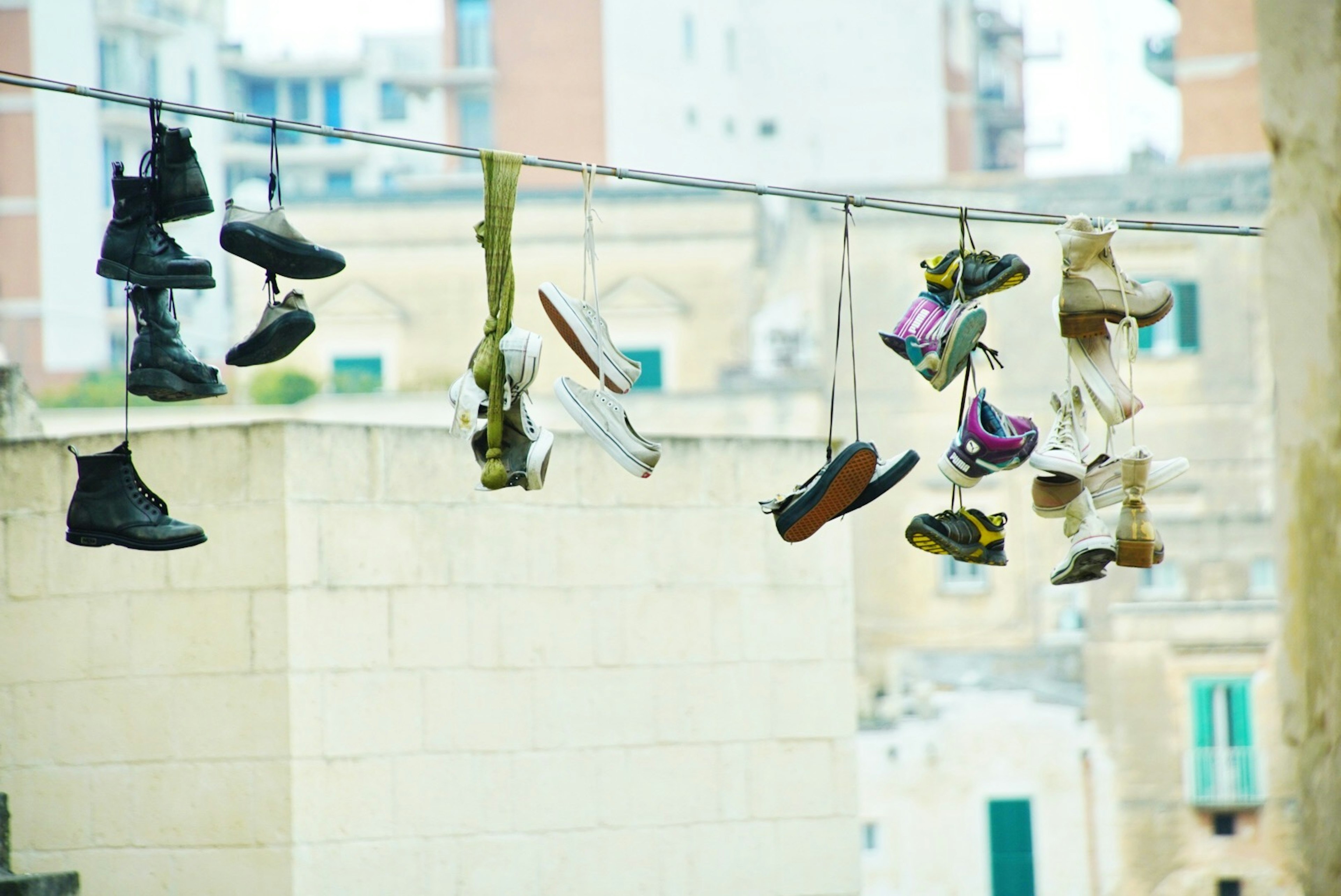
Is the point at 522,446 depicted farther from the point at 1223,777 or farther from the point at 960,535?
the point at 1223,777

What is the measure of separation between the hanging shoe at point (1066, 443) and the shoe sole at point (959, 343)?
27 centimetres

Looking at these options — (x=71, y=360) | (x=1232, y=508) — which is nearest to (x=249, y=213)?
(x=1232, y=508)

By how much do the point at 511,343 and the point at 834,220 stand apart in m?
25.9

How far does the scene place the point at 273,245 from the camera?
14.3 feet

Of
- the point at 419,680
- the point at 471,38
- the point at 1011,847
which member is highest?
the point at 471,38

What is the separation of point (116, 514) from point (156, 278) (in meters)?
0.65

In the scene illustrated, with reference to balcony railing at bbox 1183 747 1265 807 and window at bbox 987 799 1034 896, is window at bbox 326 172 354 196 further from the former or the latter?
balcony railing at bbox 1183 747 1265 807

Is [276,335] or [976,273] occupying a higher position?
[976,273]

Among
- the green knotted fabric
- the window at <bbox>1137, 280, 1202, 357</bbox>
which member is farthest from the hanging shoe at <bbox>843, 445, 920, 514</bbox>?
the window at <bbox>1137, 280, 1202, 357</bbox>

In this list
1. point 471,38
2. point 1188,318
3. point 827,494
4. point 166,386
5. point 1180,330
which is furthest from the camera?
point 471,38

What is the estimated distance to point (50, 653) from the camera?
20.4 ft

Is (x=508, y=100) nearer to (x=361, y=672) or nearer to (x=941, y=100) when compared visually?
(x=941, y=100)

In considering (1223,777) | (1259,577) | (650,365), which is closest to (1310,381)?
(1259,577)

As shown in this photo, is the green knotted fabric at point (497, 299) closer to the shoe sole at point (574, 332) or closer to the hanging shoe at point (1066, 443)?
the shoe sole at point (574, 332)
